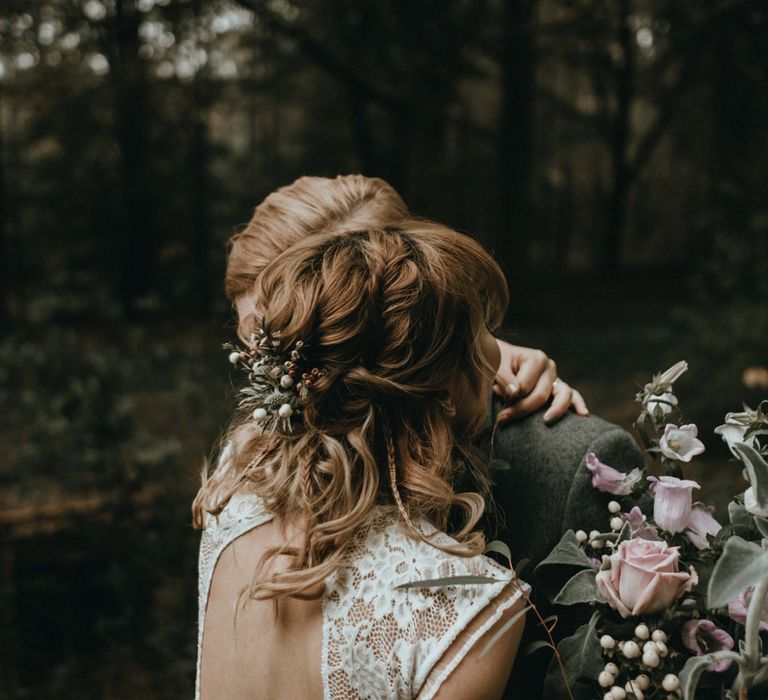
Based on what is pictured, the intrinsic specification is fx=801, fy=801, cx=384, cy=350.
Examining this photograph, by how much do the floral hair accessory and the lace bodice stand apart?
0.25m

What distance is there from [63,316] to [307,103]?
3.92 metres

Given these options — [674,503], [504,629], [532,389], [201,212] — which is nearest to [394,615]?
[504,629]

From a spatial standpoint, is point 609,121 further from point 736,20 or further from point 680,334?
point 736,20

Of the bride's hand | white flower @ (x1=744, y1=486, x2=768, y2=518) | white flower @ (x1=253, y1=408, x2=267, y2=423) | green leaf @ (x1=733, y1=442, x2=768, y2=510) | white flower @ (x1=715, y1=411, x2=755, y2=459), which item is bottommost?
the bride's hand

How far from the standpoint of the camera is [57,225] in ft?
25.3

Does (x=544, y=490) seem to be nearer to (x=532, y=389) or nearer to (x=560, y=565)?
(x=532, y=389)

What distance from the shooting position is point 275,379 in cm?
136

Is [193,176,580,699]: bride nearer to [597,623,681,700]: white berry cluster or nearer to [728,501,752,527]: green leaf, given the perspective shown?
[597,623,681,700]: white berry cluster

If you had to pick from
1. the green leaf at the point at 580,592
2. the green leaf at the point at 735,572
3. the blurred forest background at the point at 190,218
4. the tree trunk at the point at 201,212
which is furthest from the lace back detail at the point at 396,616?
the tree trunk at the point at 201,212

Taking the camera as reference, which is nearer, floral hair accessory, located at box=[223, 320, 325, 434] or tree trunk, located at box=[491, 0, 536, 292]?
floral hair accessory, located at box=[223, 320, 325, 434]

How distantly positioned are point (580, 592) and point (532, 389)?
0.74 m

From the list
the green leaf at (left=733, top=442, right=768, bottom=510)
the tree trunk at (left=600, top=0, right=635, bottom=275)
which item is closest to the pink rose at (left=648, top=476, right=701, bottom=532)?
the green leaf at (left=733, top=442, right=768, bottom=510)

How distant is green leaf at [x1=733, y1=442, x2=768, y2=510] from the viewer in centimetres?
90

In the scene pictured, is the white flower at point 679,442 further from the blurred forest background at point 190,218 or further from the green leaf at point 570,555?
the blurred forest background at point 190,218
